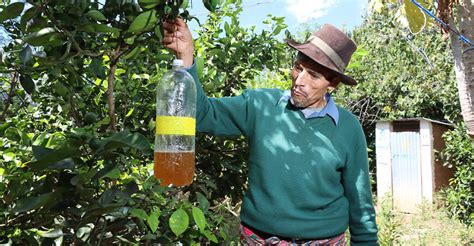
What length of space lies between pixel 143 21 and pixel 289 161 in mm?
903

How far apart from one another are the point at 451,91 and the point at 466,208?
2619mm

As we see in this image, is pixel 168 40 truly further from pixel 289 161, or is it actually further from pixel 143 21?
pixel 289 161

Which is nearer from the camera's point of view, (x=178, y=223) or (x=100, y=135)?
(x=178, y=223)

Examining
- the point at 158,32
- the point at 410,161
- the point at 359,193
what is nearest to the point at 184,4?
the point at 158,32

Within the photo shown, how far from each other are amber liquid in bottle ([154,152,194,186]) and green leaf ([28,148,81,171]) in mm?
391

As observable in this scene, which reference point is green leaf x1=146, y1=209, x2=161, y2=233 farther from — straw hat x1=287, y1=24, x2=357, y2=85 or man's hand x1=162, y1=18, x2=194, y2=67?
straw hat x1=287, y1=24, x2=357, y2=85

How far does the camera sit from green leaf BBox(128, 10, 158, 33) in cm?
140

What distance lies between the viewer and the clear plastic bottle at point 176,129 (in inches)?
58.5

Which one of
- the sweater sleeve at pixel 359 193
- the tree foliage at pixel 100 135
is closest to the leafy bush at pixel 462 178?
the sweater sleeve at pixel 359 193

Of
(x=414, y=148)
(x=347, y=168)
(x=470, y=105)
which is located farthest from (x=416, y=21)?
(x=414, y=148)

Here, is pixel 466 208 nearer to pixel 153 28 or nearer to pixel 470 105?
pixel 470 105

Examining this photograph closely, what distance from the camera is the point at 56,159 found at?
1.25 meters

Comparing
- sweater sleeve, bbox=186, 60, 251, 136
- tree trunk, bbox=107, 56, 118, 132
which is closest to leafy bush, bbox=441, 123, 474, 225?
Result: sweater sleeve, bbox=186, 60, 251, 136

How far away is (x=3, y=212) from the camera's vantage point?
1.65 meters
